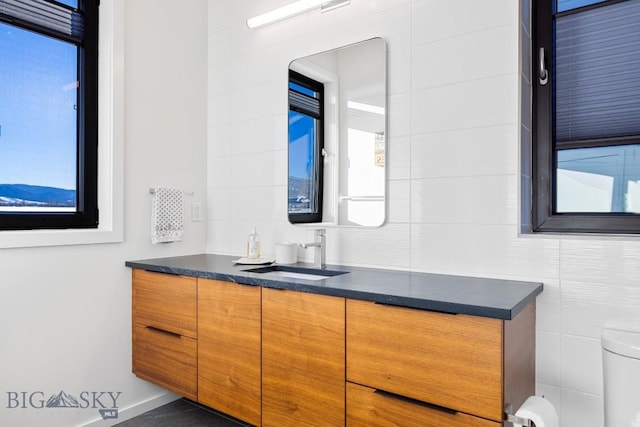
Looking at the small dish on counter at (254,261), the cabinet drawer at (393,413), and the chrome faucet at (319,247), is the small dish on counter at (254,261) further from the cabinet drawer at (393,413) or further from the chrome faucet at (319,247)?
the cabinet drawer at (393,413)

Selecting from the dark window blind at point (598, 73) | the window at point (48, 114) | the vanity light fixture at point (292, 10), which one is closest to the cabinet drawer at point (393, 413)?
the dark window blind at point (598, 73)

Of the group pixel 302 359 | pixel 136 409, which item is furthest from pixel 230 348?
pixel 136 409

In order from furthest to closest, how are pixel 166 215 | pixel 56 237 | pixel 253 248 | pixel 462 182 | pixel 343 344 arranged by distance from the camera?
pixel 166 215 → pixel 253 248 → pixel 56 237 → pixel 462 182 → pixel 343 344

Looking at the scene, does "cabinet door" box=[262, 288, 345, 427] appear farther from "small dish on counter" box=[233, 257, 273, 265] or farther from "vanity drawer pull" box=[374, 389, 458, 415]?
"small dish on counter" box=[233, 257, 273, 265]

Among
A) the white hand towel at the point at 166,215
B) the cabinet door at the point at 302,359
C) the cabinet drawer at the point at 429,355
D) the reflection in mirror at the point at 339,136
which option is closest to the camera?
the cabinet drawer at the point at 429,355

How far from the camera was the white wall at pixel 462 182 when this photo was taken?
4.75 ft

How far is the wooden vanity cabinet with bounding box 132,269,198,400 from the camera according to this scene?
1904 millimetres

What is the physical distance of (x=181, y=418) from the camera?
2.15 metres

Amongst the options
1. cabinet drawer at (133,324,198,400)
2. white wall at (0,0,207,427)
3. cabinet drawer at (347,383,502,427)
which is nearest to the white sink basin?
cabinet drawer at (133,324,198,400)

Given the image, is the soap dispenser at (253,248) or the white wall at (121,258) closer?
the white wall at (121,258)

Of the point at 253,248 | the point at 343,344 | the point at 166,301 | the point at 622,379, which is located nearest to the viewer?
the point at 622,379

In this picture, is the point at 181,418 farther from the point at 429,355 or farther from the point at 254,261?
the point at 429,355

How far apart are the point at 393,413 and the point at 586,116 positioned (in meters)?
1.29

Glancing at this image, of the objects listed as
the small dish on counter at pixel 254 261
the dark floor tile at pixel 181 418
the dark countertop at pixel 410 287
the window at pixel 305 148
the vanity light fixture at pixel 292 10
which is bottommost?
the dark floor tile at pixel 181 418
